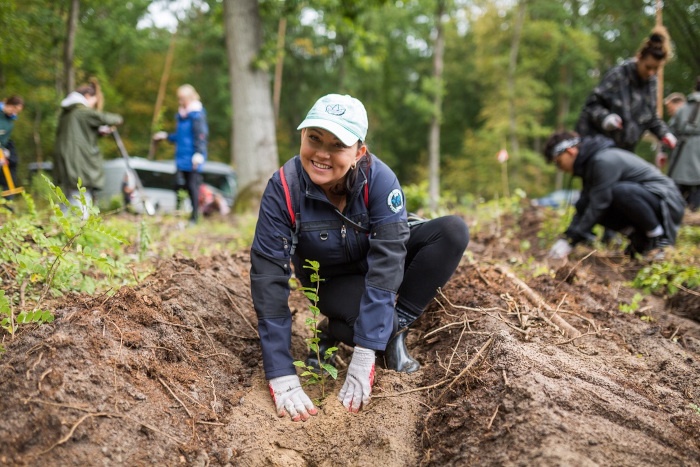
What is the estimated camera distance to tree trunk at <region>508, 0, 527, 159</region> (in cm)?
2289

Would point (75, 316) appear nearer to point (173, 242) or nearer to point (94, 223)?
point (94, 223)

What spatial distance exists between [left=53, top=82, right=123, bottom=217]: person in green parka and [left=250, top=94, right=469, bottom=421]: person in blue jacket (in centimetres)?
444

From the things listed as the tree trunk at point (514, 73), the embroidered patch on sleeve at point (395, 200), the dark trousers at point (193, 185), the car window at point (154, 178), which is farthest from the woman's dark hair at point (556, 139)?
the tree trunk at point (514, 73)

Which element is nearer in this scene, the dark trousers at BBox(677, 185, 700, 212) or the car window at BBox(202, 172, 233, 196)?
the dark trousers at BBox(677, 185, 700, 212)

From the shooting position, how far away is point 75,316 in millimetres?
1985

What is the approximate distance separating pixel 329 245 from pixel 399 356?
652 millimetres

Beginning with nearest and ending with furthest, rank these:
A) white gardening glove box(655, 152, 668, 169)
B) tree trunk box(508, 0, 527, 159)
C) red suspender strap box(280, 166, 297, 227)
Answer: red suspender strap box(280, 166, 297, 227), white gardening glove box(655, 152, 668, 169), tree trunk box(508, 0, 527, 159)

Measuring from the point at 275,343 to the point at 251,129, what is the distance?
6.12m

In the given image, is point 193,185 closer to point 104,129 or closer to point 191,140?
point 191,140

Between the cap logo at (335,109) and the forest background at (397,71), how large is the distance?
29.8 ft

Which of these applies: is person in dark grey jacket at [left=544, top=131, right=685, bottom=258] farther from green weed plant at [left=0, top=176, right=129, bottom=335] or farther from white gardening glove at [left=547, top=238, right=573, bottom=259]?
green weed plant at [left=0, top=176, right=129, bottom=335]

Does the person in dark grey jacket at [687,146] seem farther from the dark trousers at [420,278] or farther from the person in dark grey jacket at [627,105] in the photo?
the dark trousers at [420,278]

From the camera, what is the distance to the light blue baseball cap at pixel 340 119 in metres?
1.99

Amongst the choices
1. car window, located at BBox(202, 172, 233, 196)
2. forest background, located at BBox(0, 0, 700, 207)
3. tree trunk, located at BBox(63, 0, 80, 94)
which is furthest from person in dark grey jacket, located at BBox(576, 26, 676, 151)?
car window, located at BBox(202, 172, 233, 196)
